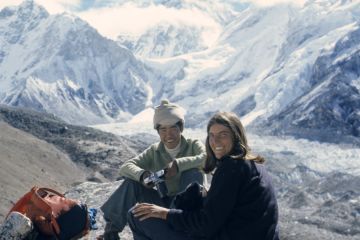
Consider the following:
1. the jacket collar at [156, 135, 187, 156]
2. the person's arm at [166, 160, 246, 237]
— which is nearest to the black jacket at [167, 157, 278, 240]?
the person's arm at [166, 160, 246, 237]

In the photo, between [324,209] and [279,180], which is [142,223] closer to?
[324,209]

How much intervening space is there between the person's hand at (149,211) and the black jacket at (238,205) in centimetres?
64

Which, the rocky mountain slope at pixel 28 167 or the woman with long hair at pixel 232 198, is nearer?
the woman with long hair at pixel 232 198

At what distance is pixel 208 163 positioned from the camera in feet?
31.5

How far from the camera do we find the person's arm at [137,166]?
35.6ft

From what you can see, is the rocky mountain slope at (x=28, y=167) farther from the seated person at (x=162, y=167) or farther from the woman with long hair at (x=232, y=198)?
the woman with long hair at (x=232, y=198)

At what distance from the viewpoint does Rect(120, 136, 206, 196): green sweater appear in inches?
441

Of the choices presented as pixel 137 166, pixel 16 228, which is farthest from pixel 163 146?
pixel 16 228

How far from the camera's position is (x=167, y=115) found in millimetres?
11828

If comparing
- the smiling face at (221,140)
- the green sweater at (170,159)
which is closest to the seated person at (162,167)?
the green sweater at (170,159)

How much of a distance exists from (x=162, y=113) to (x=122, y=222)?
184 centimetres

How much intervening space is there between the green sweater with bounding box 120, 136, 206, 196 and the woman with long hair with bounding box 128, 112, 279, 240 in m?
1.87

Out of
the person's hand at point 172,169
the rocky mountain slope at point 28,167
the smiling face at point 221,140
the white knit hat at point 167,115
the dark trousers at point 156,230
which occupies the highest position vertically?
the smiling face at point 221,140

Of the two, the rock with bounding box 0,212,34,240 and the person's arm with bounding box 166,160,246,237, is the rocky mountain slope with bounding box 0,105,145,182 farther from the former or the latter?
the person's arm with bounding box 166,160,246,237
